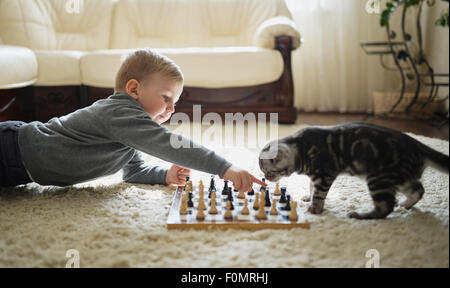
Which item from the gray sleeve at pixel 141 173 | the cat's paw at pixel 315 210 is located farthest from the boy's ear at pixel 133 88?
the cat's paw at pixel 315 210

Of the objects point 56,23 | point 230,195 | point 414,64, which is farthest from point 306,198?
point 56,23

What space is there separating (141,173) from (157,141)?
348 mm

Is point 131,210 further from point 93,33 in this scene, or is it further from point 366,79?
point 366,79

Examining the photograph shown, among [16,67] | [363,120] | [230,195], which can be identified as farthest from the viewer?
[363,120]

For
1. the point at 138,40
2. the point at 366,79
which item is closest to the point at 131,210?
the point at 138,40

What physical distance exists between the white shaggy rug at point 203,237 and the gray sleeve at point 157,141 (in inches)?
6.6

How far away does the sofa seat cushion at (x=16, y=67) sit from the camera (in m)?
2.18

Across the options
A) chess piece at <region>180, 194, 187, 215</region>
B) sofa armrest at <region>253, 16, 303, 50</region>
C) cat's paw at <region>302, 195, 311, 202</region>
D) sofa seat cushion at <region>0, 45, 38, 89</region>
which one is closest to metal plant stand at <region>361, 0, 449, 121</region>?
sofa armrest at <region>253, 16, 303, 50</region>

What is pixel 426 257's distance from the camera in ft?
2.55

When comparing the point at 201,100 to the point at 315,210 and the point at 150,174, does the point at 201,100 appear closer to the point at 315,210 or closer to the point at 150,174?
the point at 150,174

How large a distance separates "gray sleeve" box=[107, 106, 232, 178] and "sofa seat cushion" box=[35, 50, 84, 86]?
173 cm

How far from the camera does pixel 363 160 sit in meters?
0.96

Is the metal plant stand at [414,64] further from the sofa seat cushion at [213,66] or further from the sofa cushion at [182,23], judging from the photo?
the sofa cushion at [182,23]

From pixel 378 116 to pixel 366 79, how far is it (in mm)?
637
